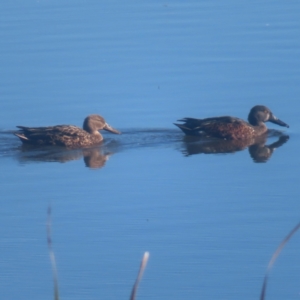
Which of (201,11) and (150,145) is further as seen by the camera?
(201,11)

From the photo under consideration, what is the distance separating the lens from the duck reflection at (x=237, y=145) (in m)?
9.58

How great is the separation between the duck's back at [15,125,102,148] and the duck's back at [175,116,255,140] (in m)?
1.18

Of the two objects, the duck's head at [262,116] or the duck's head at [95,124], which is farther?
the duck's head at [262,116]

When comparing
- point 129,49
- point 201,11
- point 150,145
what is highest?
point 201,11

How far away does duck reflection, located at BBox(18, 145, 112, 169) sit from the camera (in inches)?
370

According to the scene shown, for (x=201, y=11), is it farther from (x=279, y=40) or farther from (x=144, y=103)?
(x=144, y=103)

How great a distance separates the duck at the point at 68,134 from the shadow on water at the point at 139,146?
0.10 m

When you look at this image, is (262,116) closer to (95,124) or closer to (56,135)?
(95,124)

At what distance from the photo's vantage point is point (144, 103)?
1085 cm

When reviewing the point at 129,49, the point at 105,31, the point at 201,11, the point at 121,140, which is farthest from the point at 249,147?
the point at 201,11

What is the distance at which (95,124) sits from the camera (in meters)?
10.1

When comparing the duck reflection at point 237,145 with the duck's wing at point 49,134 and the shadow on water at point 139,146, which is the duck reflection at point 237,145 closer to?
the shadow on water at point 139,146

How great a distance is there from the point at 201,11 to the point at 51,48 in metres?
4.05

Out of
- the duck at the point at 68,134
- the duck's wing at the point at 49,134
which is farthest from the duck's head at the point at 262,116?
the duck's wing at the point at 49,134
